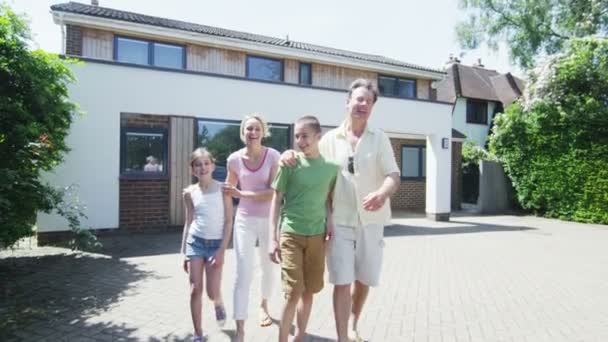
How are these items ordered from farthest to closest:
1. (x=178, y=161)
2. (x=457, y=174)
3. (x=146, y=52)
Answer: (x=457, y=174), (x=146, y=52), (x=178, y=161)

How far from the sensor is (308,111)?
10664 millimetres

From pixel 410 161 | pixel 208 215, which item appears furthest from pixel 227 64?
pixel 208 215

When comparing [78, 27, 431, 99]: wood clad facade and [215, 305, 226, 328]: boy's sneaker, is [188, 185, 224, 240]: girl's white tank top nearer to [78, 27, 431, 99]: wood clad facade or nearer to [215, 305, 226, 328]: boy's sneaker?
[215, 305, 226, 328]: boy's sneaker

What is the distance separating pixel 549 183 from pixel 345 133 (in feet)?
44.3

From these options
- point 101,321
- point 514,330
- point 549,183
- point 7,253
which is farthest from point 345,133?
point 549,183

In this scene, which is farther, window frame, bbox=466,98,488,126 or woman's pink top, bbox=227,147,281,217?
window frame, bbox=466,98,488,126

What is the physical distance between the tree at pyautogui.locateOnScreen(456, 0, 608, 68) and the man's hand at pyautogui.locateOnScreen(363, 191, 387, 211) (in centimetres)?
2083

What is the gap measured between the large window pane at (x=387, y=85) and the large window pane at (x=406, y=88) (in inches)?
8.5

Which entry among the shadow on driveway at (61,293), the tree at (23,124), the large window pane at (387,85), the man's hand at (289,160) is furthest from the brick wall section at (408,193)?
the man's hand at (289,160)

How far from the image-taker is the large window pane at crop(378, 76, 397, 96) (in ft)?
48.5

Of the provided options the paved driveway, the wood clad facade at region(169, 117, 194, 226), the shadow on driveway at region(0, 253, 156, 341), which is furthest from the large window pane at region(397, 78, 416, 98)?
the shadow on driveway at region(0, 253, 156, 341)

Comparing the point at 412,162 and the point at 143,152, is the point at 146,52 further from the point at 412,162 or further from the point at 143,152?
the point at 412,162

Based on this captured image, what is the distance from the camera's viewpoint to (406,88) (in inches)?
603

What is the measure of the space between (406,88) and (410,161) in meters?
3.01
